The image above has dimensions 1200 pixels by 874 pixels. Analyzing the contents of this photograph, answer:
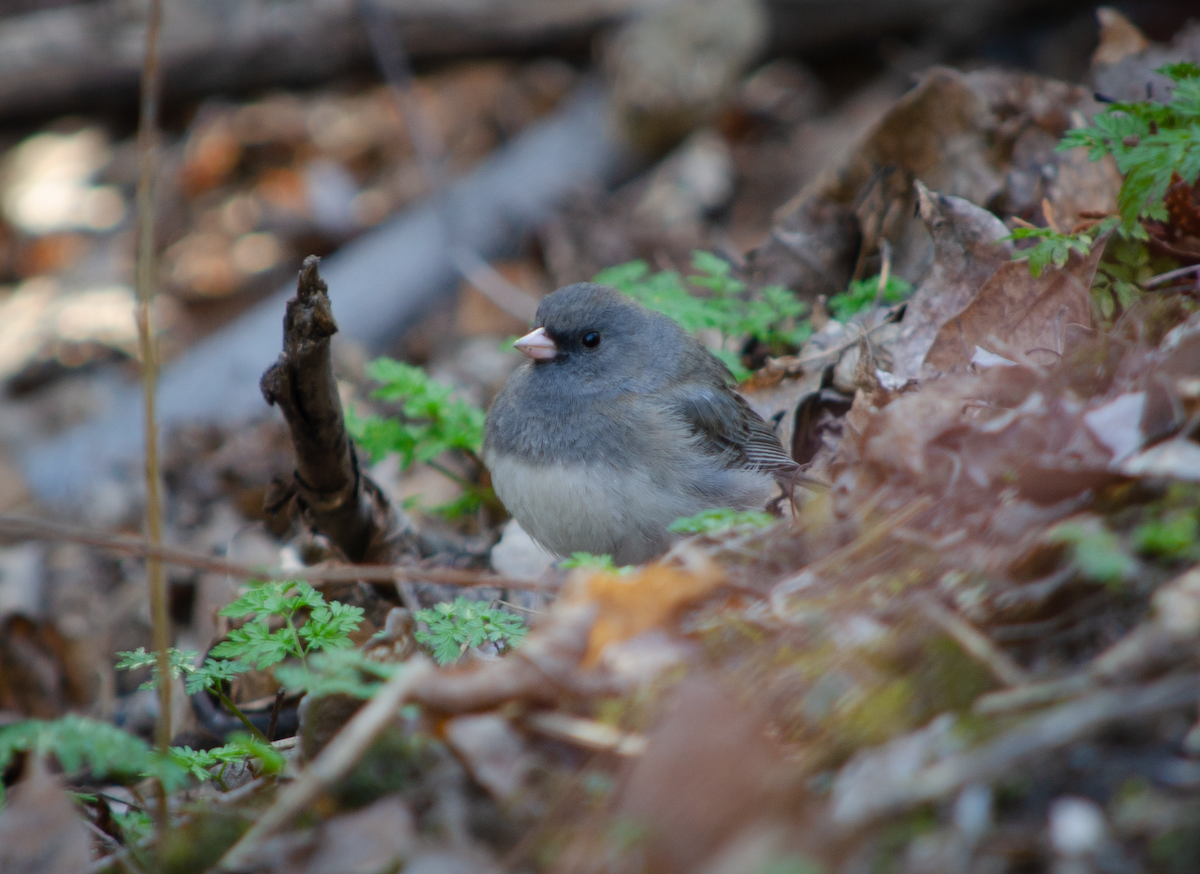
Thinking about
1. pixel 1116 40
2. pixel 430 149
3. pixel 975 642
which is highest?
pixel 430 149

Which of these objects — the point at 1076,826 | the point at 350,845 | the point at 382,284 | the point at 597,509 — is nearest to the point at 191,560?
the point at 350,845

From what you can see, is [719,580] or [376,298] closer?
[719,580]

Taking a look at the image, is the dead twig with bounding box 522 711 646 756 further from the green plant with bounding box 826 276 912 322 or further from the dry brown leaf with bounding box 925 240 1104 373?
the green plant with bounding box 826 276 912 322

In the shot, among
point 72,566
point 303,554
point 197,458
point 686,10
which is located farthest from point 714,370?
point 686,10

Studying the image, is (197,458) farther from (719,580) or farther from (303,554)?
(719,580)

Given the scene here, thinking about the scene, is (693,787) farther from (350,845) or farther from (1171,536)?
(1171,536)

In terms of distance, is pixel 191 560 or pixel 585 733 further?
pixel 191 560

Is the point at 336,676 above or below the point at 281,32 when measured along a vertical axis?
below
